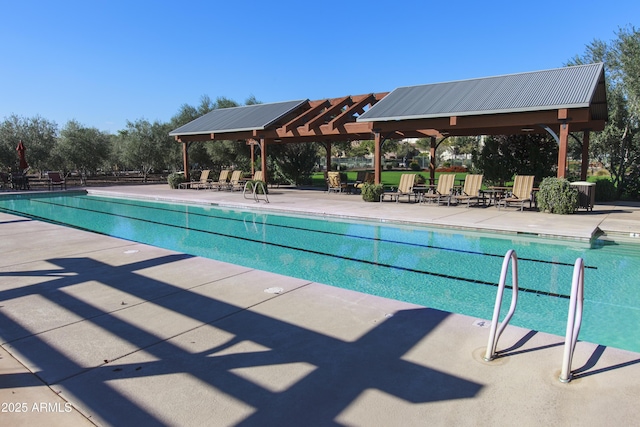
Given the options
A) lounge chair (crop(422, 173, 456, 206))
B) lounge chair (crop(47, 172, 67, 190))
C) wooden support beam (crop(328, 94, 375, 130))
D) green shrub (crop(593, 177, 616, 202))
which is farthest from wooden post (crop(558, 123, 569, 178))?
lounge chair (crop(47, 172, 67, 190))

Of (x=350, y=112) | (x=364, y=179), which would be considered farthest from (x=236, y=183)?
(x=350, y=112)

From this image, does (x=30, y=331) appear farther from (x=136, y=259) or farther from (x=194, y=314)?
(x=136, y=259)

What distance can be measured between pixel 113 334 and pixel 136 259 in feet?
9.73

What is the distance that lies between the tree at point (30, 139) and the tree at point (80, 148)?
59cm

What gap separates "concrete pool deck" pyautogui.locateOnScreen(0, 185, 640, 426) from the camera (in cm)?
254

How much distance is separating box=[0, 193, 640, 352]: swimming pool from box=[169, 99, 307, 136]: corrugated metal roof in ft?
24.5

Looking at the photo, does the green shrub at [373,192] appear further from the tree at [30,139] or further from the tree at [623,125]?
the tree at [30,139]

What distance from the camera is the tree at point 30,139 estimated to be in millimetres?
24953

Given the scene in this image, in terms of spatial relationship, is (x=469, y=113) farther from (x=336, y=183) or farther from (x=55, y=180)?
(x=55, y=180)

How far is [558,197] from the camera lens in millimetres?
11820

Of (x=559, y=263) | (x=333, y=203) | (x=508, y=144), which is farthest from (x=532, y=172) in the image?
(x=559, y=263)

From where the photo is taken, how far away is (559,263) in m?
7.29

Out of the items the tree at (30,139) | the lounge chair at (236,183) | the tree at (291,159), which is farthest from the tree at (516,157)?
the tree at (30,139)

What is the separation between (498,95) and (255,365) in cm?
1359
